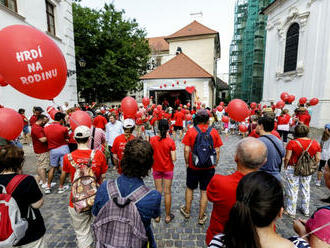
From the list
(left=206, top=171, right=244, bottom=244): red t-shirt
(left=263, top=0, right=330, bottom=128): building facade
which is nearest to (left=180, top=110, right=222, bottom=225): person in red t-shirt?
(left=206, top=171, right=244, bottom=244): red t-shirt

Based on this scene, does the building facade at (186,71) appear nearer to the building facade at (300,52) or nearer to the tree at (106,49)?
the tree at (106,49)

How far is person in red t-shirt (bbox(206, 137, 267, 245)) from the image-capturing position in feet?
5.48

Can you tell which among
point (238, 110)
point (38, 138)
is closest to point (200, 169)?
point (238, 110)

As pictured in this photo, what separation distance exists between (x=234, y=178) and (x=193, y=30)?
2834 cm

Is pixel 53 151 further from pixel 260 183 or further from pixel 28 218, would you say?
pixel 260 183

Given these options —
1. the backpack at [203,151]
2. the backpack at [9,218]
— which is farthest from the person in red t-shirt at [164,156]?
the backpack at [9,218]

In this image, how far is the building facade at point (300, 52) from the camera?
13047mm

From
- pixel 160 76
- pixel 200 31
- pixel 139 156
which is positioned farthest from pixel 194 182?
pixel 200 31

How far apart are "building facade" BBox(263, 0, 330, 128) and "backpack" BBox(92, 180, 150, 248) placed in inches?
638

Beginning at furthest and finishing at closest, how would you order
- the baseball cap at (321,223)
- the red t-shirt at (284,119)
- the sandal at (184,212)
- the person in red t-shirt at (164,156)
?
the red t-shirt at (284,119) < the sandal at (184,212) < the person in red t-shirt at (164,156) < the baseball cap at (321,223)

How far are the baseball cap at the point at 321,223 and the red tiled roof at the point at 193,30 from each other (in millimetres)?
27036

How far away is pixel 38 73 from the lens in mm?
2570

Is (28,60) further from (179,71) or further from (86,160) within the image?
(179,71)

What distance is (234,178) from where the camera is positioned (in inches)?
67.4
